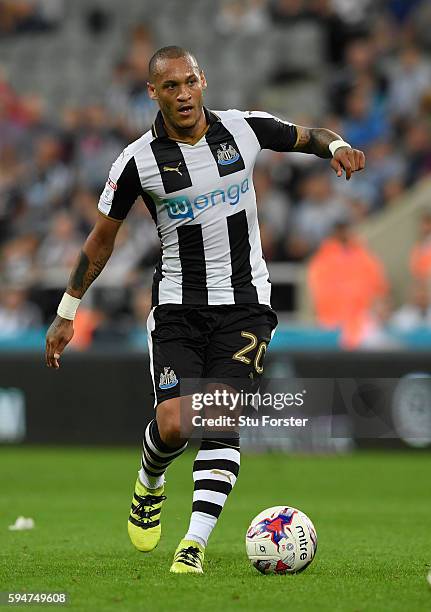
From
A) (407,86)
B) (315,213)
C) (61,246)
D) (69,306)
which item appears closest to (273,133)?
(69,306)

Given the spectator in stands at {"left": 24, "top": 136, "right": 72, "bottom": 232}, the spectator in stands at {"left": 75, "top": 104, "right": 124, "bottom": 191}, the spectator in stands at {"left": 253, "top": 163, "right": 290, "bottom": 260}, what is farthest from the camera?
the spectator in stands at {"left": 24, "top": 136, "right": 72, "bottom": 232}

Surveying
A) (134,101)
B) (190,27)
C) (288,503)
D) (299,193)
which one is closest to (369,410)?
(288,503)

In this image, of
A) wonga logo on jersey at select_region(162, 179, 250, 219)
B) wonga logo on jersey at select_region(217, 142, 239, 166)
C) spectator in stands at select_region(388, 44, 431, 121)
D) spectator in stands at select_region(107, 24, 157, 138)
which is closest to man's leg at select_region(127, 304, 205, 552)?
wonga logo on jersey at select_region(162, 179, 250, 219)

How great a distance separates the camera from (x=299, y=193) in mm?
16703

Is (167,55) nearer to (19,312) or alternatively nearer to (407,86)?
(19,312)

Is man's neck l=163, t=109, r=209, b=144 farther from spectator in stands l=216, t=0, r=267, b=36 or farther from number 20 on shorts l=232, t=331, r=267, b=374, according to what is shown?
spectator in stands l=216, t=0, r=267, b=36

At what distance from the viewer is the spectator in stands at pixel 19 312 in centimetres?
1647

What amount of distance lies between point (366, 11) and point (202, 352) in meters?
13.2

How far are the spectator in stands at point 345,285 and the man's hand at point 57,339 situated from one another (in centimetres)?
831

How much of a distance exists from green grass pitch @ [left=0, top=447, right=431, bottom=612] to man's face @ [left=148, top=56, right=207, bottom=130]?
217cm

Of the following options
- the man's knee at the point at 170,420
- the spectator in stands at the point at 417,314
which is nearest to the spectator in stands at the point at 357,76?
the spectator in stands at the point at 417,314

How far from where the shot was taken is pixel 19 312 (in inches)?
652

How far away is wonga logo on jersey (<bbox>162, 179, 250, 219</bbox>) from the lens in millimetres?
6629

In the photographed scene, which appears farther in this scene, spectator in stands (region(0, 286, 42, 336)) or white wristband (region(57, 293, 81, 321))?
spectator in stands (region(0, 286, 42, 336))
